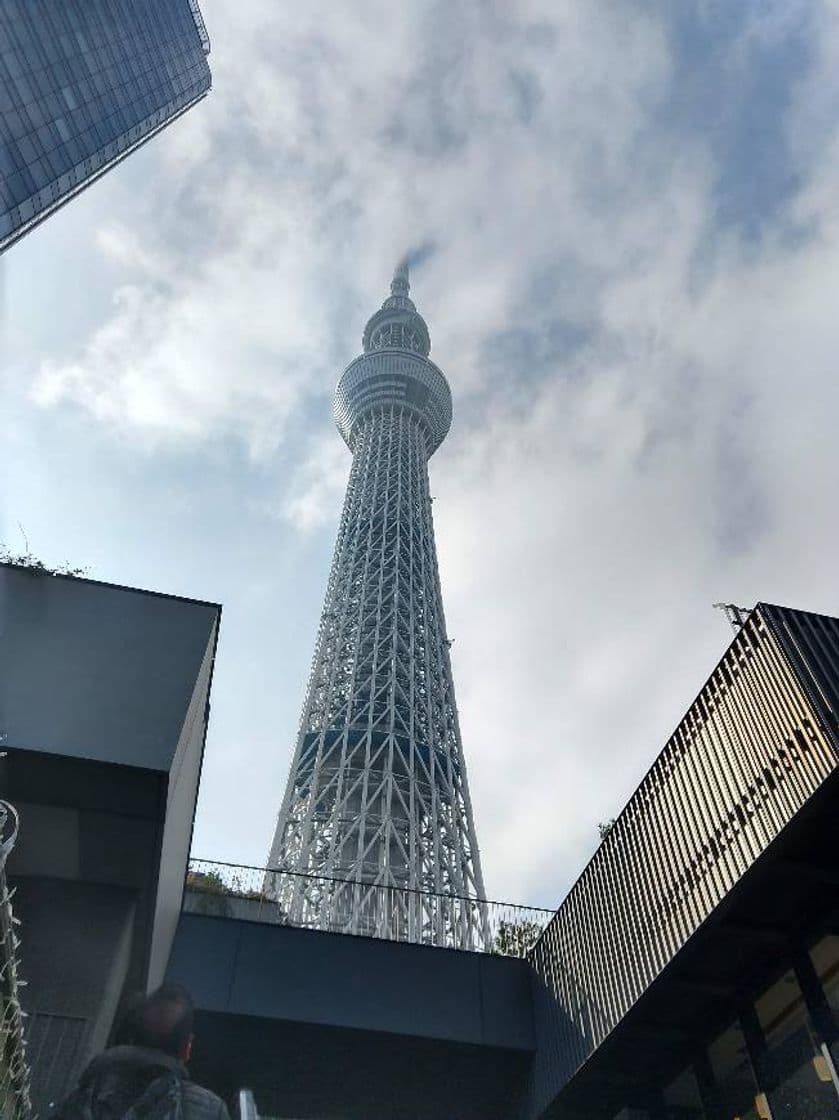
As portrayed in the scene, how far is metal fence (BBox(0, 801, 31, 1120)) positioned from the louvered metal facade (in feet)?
19.9

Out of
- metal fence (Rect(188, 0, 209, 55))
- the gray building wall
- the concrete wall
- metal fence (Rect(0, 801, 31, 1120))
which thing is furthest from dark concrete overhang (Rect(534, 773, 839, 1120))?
metal fence (Rect(188, 0, 209, 55))

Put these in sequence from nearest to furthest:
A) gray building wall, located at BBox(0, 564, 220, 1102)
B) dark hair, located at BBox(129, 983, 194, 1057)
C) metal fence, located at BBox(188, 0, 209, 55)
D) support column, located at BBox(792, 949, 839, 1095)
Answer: dark hair, located at BBox(129, 983, 194, 1057) → gray building wall, located at BBox(0, 564, 220, 1102) → support column, located at BBox(792, 949, 839, 1095) → metal fence, located at BBox(188, 0, 209, 55)

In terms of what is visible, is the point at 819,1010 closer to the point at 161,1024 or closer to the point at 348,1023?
the point at 348,1023

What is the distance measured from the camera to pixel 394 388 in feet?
227

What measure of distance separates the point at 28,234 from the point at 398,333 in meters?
44.0

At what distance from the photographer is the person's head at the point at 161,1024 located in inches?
147

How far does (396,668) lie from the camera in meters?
49.7

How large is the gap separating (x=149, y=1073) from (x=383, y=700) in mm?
44571

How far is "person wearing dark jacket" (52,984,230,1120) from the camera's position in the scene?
3.44m

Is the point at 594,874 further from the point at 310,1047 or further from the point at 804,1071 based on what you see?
the point at 310,1047

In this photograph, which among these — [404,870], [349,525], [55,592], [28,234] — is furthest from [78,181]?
[55,592]

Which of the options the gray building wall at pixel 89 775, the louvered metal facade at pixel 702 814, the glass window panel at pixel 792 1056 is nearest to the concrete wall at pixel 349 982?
the louvered metal facade at pixel 702 814

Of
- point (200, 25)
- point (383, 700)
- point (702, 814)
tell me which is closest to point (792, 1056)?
point (702, 814)

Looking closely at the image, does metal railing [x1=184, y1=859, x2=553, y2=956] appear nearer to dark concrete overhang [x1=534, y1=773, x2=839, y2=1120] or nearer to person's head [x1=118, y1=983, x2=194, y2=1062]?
dark concrete overhang [x1=534, y1=773, x2=839, y2=1120]
